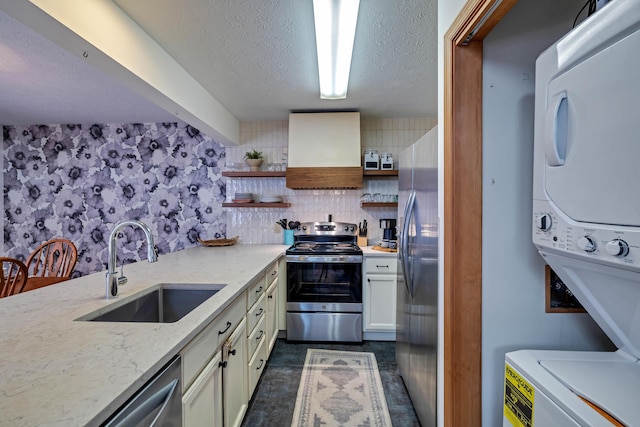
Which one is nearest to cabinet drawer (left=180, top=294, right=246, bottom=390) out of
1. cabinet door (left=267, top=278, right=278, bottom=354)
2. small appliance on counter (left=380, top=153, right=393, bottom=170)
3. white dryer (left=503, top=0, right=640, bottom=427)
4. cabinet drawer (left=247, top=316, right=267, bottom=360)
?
cabinet drawer (left=247, top=316, right=267, bottom=360)

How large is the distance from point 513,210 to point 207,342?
132 centimetres

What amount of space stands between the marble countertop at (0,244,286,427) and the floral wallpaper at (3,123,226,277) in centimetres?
213

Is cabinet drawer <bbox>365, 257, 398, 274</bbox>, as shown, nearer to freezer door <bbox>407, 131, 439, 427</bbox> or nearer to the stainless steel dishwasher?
freezer door <bbox>407, 131, 439, 427</bbox>

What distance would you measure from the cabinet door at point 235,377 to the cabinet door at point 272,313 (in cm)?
65

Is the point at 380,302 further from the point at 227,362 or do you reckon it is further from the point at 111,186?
the point at 111,186

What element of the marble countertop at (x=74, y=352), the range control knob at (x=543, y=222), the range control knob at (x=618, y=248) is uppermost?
the range control knob at (x=543, y=222)

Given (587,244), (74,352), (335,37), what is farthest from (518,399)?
(335,37)

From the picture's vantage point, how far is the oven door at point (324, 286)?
2.83m

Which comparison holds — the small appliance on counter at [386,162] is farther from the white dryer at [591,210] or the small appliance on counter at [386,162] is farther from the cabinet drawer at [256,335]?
the white dryer at [591,210]

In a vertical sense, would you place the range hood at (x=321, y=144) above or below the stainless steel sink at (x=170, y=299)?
above

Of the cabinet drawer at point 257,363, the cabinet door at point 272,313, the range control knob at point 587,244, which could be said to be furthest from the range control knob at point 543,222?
the cabinet door at point 272,313

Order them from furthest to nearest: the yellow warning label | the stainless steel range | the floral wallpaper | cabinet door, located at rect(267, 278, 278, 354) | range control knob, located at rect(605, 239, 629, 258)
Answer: the floral wallpaper < the stainless steel range < cabinet door, located at rect(267, 278, 278, 354) < the yellow warning label < range control knob, located at rect(605, 239, 629, 258)

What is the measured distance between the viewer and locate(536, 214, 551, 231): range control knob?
2.83 feet

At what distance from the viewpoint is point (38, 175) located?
364 centimetres
